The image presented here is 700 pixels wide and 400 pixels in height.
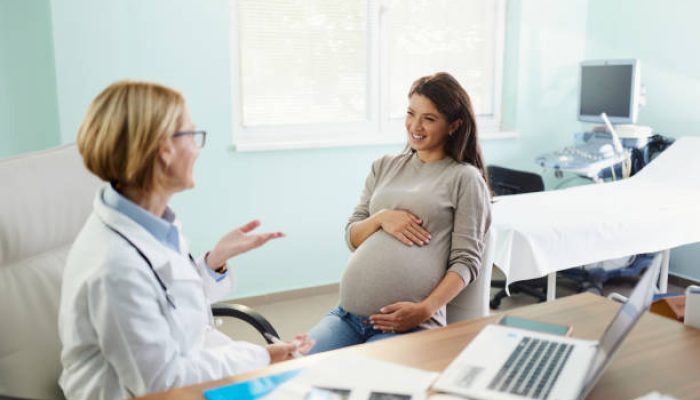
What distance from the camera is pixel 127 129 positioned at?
1179 mm

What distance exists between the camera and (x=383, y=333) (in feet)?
5.96

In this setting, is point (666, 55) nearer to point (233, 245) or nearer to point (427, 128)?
point (427, 128)

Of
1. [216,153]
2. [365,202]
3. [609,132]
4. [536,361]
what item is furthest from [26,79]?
[609,132]

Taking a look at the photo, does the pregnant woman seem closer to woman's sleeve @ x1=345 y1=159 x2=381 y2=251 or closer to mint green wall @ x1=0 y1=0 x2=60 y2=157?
woman's sleeve @ x1=345 y1=159 x2=381 y2=251

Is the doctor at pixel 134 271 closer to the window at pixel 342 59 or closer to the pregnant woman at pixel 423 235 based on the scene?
the pregnant woman at pixel 423 235

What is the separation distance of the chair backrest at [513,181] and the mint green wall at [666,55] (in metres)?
1.18

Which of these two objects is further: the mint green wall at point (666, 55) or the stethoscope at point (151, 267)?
the mint green wall at point (666, 55)

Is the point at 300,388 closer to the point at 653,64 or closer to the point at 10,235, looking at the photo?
the point at 10,235

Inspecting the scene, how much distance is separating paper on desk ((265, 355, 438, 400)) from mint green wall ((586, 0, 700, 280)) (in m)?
3.33

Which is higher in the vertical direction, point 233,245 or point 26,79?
point 26,79

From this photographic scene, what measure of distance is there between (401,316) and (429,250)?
0.74ft

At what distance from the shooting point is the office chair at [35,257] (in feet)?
4.37

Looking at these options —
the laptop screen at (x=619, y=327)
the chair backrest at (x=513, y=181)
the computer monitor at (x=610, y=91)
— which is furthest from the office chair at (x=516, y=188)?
the laptop screen at (x=619, y=327)

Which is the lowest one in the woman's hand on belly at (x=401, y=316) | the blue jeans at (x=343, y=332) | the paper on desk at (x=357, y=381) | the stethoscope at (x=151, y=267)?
the blue jeans at (x=343, y=332)
